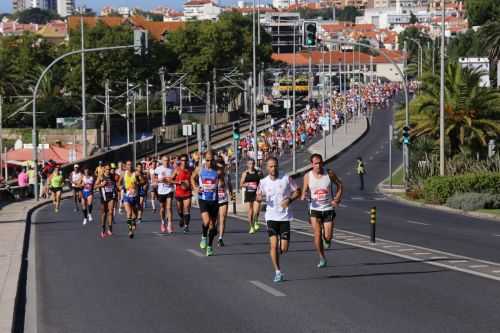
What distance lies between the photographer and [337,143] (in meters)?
96.9

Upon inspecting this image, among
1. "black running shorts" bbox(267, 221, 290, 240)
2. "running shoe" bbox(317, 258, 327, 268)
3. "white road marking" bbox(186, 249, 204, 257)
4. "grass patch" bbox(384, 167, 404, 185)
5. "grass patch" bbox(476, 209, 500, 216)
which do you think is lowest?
"grass patch" bbox(384, 167, 404, 185)

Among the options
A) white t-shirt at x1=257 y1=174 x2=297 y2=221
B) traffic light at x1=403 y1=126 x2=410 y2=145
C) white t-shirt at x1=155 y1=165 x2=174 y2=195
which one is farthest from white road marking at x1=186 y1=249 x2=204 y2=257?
traffic light at x1=403 y1=126 x2=410 y2=145

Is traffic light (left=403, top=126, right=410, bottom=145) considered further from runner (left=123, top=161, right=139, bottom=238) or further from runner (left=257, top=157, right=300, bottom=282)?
runner (left=257, top=157, right=300, bottom=282)

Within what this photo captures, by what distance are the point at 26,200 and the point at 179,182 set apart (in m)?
24.9

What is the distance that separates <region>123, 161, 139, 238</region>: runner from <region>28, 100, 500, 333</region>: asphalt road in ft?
1.42

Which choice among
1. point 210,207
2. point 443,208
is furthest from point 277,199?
point 443,208

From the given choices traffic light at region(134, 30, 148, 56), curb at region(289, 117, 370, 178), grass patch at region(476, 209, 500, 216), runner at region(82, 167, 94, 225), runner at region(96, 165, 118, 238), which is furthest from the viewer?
curb at region(289, 117, 370, 178)

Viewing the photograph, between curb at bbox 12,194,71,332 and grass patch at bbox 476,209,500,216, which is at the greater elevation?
curb at bbox 12,194,71,332

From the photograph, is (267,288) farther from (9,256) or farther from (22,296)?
(9,256)

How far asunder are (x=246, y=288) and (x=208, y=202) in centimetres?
565

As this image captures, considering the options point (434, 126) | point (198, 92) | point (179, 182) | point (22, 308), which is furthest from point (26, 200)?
point (198, 92)

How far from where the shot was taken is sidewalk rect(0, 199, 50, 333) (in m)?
13.7

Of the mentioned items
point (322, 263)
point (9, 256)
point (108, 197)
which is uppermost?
point (108, 197)

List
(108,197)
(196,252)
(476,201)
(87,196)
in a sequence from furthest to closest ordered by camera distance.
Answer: (476,201) < (87,196) < (108,197) < (196,252)
